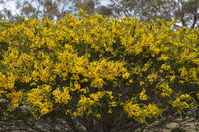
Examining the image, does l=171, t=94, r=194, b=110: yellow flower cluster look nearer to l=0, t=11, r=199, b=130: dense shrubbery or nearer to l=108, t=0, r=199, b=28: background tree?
l=0, t=11, r=199, b=130: dense shrubbery

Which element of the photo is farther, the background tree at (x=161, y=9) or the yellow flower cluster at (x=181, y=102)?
the background tree at (x=161, y=9)

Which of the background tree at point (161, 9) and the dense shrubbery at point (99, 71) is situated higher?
the background tree at point (161, 9)

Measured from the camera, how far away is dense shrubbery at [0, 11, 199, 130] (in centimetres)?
444

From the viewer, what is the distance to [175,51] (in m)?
5.40

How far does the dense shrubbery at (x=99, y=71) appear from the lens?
444 centimetres

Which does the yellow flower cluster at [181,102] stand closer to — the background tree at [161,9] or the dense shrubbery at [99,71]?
the dense shrubbery at [99,71]

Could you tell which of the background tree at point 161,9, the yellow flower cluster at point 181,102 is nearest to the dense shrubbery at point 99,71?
the yellow flower cluster at point 181,102

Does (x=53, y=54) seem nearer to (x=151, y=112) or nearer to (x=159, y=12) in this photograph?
(x=151, y=112)

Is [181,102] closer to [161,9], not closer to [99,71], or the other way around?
[99,71]

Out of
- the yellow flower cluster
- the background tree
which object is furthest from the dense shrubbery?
the background tree

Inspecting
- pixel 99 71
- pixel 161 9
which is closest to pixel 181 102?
pixel 99 71

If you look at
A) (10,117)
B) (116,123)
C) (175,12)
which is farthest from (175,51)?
(175,12)

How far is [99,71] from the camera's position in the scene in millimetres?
4461

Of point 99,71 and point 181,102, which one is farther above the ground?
point 99,71
